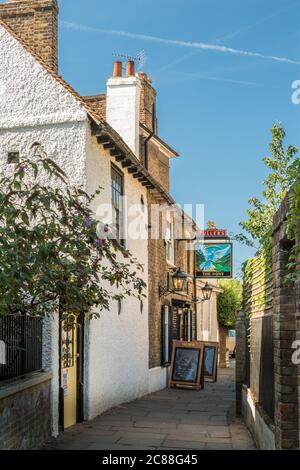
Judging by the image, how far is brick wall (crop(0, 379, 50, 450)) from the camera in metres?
8.12

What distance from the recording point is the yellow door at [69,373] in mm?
11406

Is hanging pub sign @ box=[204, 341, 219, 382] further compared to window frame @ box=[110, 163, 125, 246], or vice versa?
hanging pub sign @ box=[204, 341, 219, 382]

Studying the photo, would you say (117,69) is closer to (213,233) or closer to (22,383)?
(213,233)

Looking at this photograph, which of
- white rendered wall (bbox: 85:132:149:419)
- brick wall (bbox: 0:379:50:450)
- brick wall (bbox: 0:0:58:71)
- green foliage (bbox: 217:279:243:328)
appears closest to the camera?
brick wall (bbox: 0:379:50:450)

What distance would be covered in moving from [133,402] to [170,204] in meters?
7.16

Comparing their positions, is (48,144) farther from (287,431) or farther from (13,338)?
(287,431)

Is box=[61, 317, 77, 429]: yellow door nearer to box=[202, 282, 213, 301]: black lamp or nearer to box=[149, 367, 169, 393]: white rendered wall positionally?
box=[149, 367, 169, 393]: white rendered wall

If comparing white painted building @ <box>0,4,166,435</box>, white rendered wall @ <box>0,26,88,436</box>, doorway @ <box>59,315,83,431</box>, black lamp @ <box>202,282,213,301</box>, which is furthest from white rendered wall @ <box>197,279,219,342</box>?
white rendered wall @ <box>0,26,88,436</box>

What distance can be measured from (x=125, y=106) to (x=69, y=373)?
8.17 m

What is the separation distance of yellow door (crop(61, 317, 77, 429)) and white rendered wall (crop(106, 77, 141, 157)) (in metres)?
6.71

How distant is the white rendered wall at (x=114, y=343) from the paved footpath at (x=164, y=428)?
1.20ft

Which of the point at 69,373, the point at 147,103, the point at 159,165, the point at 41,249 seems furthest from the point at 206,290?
the point at 41,249

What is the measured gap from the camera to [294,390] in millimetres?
6516
